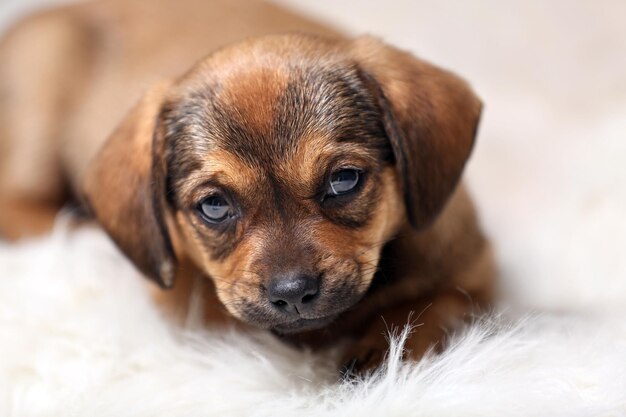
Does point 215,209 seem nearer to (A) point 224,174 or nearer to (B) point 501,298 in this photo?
(A) point 224,174

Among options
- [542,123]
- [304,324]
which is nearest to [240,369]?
[304,324]

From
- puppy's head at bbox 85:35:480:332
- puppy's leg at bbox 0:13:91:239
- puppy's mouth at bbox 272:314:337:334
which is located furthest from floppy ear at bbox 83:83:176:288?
puppy's leg at bbox 0:13:91:239

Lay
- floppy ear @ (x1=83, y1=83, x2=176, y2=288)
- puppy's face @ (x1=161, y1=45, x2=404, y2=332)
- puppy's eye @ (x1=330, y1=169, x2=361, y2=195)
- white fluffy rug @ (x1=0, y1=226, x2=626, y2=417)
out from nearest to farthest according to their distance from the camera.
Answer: white fluffy rug @ (x1=0, y1=226, x2=626, y2=417) < puppy's face @ (x1=161, y1=45, x2=404, y2=332) < puppy's eye @ (x1=330, y1=169, x2=361, y2=195) < floppy ear @ (x1=83, y1=83, x2=176, y2=288)

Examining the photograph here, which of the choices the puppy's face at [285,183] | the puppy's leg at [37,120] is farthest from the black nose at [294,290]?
the puppy's leg at [37,120]

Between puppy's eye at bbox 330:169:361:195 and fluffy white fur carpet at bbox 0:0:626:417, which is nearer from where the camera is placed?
fluffy white fur carpet at bbox 0:0:626:417

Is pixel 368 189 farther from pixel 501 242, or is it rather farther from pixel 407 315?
pixel 501 242

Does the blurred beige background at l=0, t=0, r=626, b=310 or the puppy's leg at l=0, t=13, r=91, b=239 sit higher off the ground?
the blurred beige background at l=0, t=0, r=626, b=310

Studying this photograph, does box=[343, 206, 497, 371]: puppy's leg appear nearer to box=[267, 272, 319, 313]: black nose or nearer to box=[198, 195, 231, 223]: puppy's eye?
box=[267, 272, 319, 313]: black nose
